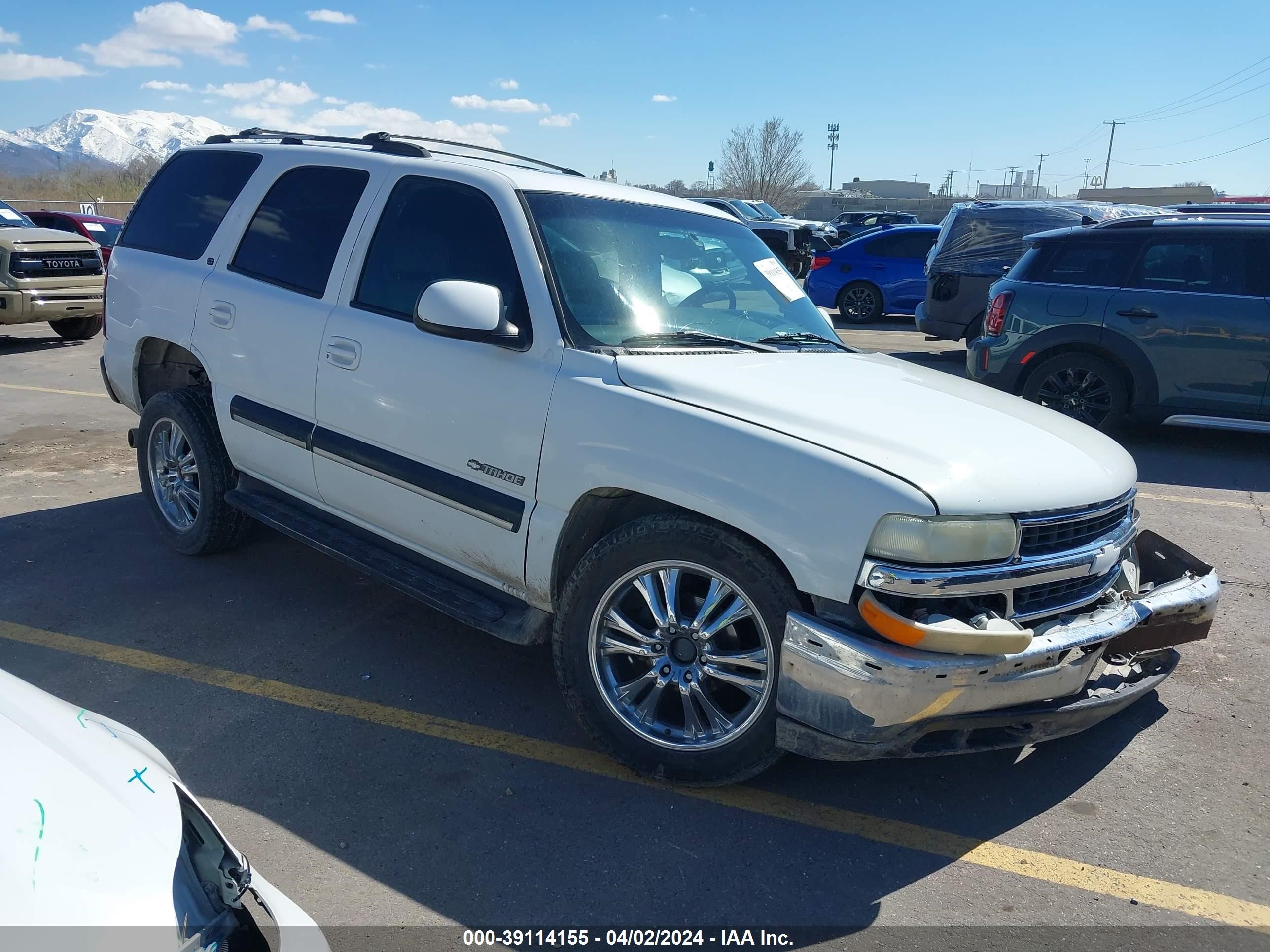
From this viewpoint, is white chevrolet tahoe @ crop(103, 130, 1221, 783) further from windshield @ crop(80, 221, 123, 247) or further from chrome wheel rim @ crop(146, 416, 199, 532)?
windshield @ crop(80, 221, 123, 247)

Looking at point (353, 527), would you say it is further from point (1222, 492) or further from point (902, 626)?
point (1222, 492)

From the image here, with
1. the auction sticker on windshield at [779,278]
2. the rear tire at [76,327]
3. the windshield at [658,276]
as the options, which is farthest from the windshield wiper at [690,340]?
the rear tire at [76,327]

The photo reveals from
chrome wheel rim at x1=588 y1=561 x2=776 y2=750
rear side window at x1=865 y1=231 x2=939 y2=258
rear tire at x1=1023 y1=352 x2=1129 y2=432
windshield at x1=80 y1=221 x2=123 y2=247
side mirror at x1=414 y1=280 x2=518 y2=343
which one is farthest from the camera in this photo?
windshield at x1=80 y1=221 x2=123 y2=247

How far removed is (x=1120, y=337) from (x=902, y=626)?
6.23m

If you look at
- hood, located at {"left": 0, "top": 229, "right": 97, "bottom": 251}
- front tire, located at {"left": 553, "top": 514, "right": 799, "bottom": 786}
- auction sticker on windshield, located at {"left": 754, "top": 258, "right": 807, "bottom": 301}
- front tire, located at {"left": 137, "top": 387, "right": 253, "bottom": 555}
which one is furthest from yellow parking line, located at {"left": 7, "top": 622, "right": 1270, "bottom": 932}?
hood, located at {"left": 0, "top": 229, "right": 97, "bottom": 251}

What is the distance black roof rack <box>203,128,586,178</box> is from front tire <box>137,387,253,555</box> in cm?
137

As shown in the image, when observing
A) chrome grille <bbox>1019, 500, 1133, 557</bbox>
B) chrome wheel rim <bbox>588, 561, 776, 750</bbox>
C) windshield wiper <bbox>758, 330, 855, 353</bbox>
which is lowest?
chrome wheel rim <bbox>588, 561, 776, 750</bbox>

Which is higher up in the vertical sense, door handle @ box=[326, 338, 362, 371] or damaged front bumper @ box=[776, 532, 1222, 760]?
door handle @ box=[326, 338, 362, 371]

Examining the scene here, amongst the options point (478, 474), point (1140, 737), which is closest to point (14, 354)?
point (478, 474)

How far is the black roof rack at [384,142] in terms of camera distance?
4277 millimetres

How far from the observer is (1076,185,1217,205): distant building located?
178 ft

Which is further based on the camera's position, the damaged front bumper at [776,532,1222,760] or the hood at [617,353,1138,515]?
the hood at [617,353,1138,515]

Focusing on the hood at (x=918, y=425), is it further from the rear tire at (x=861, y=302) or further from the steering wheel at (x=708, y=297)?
the rear tire at (x=861, y=302)

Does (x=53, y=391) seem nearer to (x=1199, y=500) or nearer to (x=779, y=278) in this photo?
(x=779, y=278)
